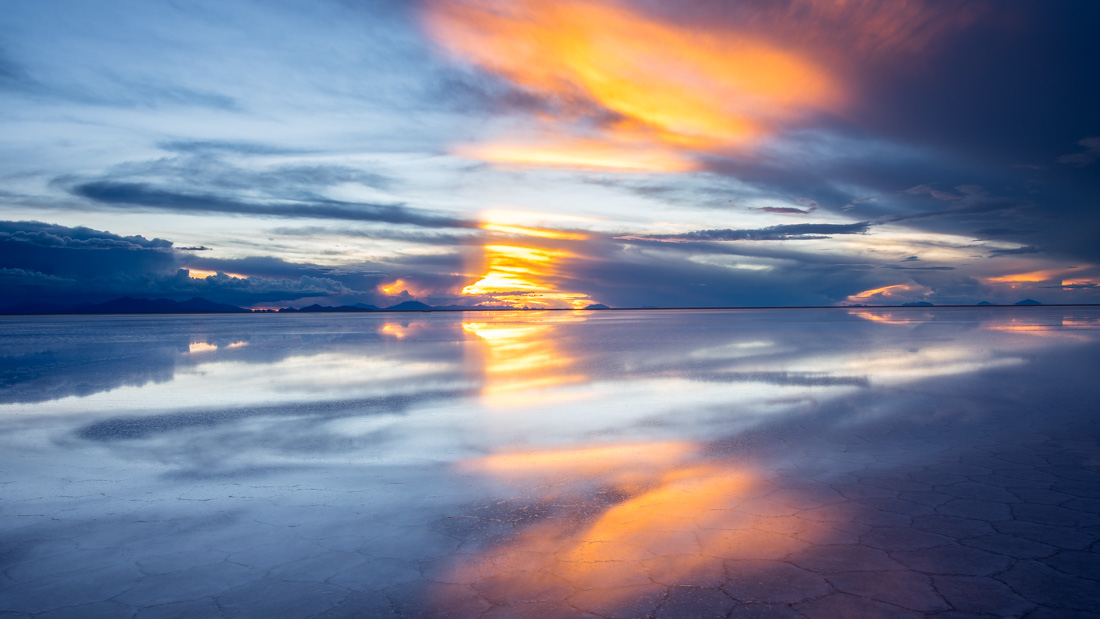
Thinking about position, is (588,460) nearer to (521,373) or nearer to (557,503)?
(557,503)

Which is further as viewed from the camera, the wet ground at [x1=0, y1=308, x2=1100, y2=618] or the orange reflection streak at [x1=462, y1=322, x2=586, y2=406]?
the orange reflection streak at [x1=462, y1=322, x2=586, y2=406]

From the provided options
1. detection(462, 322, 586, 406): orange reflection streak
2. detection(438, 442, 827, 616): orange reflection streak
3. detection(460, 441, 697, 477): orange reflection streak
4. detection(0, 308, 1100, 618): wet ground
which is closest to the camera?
detection(0, 308, 1100, 618): wet ground

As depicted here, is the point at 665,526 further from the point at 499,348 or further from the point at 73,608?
the point at 499,348

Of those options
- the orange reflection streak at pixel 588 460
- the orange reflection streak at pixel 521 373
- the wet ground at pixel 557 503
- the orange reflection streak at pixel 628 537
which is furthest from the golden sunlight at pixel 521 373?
the orange reflection streak at pixel 628 537

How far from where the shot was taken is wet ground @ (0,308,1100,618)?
3.29 meters

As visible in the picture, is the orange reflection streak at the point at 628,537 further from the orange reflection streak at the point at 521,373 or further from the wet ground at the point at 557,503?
the orange reflection streak at the point at 521,373

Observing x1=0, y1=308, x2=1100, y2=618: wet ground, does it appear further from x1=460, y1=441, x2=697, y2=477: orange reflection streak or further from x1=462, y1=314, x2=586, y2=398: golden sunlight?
x1=462, y1=314, x2=586, y2=398: golden sunlight

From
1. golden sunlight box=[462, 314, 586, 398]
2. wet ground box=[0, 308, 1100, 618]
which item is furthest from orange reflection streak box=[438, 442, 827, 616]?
golden sunlight box=[462, 314, 586, 398]

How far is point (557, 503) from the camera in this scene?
4797 mm

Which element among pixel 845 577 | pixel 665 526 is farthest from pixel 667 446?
pixel 845 577

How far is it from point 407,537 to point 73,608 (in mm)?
1837

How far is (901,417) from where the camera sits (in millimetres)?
8141

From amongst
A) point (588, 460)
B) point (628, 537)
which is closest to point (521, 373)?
point (588, 460)

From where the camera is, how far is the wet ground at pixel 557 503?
3295mm
